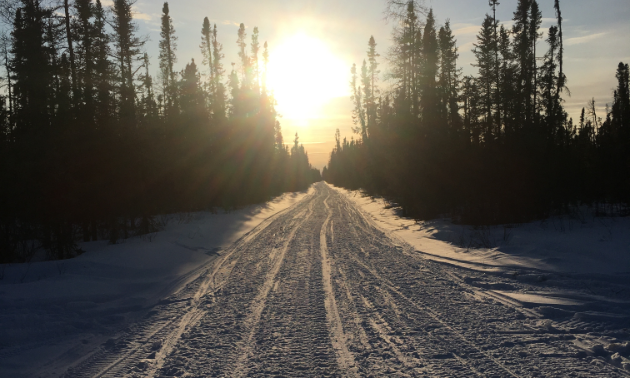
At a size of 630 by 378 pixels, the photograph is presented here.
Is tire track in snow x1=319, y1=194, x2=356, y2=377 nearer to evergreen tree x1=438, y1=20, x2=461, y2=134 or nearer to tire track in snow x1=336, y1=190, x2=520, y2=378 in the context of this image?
tire track in snow x1=336, y1=190, x2=520, y2=378

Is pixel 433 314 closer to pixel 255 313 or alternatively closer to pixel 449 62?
pixel 255 313

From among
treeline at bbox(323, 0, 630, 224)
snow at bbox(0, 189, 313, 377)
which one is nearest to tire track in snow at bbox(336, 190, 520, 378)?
snow at bbox(0, 189, 313, 377)

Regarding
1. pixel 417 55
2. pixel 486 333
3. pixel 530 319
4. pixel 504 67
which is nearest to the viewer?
pixel 486 333

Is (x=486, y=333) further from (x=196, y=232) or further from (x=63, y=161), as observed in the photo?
(x=196, y=232)

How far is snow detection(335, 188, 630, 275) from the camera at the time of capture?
27.3ft

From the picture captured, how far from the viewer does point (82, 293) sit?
23.5ft

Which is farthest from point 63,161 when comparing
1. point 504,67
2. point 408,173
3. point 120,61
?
point 504,67

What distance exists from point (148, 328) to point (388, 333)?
3.60m

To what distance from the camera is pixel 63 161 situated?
1076cm

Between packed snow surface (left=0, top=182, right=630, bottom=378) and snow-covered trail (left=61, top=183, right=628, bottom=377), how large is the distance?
1.0 inches

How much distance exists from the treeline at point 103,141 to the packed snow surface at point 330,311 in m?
2.21

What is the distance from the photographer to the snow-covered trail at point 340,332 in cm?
408

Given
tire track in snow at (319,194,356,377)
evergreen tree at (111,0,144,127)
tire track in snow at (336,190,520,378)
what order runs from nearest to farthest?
tire track in snow at (336,190,520,378), tire track in snow at (319,194,356,377), evergreen tree at (111,0,144,127)

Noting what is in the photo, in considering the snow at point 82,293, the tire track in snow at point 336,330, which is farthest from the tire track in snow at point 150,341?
the tire track in snow at point 336,330
